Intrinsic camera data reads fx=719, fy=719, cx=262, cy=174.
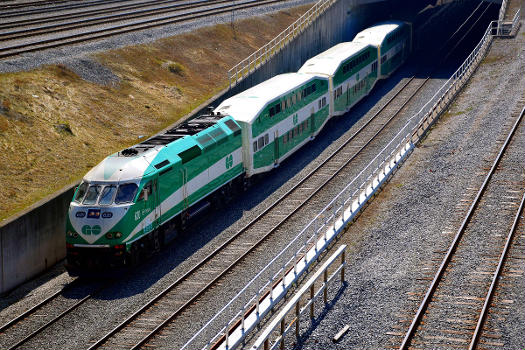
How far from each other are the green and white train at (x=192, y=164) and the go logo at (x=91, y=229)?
1.3 inches

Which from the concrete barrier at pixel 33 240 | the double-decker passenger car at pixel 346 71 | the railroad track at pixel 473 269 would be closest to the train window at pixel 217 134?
the concrete barrier at pixel 33 240

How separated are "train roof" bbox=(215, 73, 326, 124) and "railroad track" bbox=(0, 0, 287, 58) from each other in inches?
466

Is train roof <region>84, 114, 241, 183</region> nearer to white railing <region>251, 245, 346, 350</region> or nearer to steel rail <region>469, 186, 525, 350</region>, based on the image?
white railing <region>251, 245, 346, 350</region>

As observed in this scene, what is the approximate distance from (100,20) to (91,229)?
29.1 m

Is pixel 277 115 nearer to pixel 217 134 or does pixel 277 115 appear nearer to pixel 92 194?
pixel 217 134

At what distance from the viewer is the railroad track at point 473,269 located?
60.2ft

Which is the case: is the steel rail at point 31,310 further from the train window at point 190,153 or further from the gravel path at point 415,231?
the gravel path at point 415,231

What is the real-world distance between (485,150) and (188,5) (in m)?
33.0

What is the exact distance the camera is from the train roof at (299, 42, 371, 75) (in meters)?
41.7

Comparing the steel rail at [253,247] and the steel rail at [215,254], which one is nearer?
the steel rail at [215,254]

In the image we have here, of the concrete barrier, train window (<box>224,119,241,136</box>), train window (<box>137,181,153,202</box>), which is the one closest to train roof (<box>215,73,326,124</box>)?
train window (<box>224,119,241,136</box>)

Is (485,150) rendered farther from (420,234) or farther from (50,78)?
(50,78)

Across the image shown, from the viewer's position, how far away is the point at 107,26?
158 ft

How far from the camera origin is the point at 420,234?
24969 millimetres
